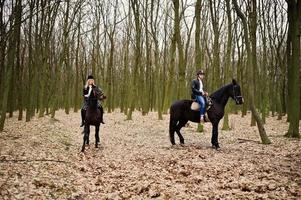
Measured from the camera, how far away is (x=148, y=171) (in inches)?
351

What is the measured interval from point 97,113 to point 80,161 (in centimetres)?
276

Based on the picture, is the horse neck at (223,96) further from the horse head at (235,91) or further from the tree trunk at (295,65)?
the tree trunk at (295,65)

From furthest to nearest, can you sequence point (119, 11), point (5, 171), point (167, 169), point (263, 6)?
point (119, 11), point (263, 6), point (167, 169), point (5, 171)

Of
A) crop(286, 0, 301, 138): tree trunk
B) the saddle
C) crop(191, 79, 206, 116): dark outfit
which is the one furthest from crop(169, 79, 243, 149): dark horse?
crop(286, 0, 301, 138): tree trunk

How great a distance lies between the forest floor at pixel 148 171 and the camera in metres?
6.81

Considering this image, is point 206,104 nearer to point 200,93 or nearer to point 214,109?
point 214,109

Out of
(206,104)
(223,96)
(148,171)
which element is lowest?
(148,171)

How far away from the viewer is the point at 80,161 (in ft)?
33.8

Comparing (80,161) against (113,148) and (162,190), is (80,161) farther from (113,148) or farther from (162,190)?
(162,190)

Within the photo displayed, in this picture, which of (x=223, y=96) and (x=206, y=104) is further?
(x=223, y=96)

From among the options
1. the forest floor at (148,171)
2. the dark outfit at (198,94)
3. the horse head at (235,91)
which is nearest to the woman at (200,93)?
the dark outfit at (198,94)

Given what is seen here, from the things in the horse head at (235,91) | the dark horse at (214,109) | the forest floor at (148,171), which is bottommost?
the forest floor at (148,171)

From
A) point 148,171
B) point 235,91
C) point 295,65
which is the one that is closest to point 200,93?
point 235,91

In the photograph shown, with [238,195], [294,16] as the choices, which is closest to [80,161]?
[238,195]
